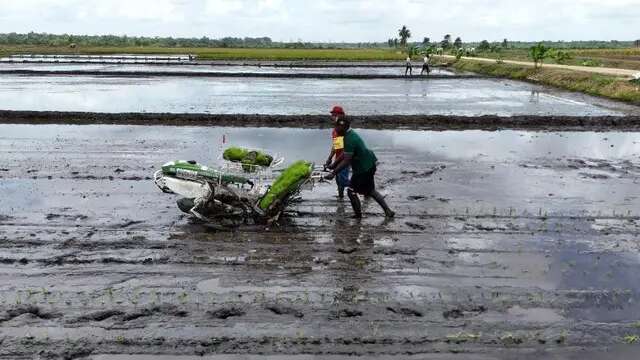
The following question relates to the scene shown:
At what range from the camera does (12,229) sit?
825 centimetres

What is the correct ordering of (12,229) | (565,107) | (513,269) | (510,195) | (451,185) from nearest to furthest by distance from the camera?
(513,269) < (12,229) < (510,195) < (451,185) < (565,107)

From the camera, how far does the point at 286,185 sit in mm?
8242

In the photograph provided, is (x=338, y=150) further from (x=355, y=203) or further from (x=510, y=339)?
(x=510, y=339)

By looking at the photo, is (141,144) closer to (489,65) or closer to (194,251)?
(194,251)

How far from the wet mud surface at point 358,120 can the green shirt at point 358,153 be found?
9650 millimetres

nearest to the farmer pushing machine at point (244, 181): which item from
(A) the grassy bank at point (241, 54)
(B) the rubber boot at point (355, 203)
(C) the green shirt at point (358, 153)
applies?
(C) the green shirt at point (358, 153)

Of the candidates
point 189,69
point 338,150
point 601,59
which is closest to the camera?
point 338,150

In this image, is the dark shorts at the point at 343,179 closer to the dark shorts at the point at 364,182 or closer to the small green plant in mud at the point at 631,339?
the dark shorts at the point at 364,182

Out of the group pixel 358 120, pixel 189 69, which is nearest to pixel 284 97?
pixel 358 120

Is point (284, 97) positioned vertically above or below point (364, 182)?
above

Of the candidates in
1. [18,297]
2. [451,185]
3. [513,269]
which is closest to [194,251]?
[18,297]

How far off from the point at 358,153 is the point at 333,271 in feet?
7.71

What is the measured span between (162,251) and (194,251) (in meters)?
0.39

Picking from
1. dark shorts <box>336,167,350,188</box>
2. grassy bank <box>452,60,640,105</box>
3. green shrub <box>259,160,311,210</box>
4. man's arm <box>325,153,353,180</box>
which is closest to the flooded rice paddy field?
grassy bank <box>452,60,640,105</box>
